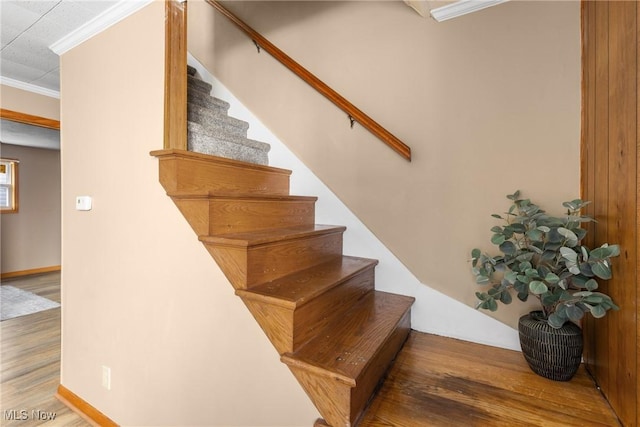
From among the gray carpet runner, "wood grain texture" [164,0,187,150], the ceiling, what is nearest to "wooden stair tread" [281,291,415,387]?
"wood grain texture" [164,0,187,150]

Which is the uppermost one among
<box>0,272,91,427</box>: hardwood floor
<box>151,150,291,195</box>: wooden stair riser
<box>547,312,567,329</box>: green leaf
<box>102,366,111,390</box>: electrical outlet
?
<box>151,150,291,195</box>: wooden stair riser

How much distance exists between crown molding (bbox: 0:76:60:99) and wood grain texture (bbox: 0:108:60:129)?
22 centimetres

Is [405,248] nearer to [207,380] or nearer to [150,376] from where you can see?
[207,380]

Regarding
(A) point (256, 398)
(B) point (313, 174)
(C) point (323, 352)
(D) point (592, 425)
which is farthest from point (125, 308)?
(D) point (592, 425)

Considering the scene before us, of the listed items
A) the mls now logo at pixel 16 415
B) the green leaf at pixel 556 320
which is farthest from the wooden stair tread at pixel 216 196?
the mls now logo at pixel 16 415

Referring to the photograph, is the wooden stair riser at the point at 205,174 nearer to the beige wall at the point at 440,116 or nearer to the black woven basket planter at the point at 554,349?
the beige wall at the point at 440,116

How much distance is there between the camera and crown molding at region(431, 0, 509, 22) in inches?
62.0

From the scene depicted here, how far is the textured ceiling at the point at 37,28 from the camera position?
159 centimetres

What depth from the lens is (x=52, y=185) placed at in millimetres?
5730

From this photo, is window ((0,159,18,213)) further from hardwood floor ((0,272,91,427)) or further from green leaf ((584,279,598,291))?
green leaf ((584,279,598,291))

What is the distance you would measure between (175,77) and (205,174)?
48 centimetres

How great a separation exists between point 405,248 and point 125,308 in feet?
5.18

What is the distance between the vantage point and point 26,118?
2648mm

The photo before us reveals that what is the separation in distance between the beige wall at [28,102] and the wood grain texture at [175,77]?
7.23 ft
